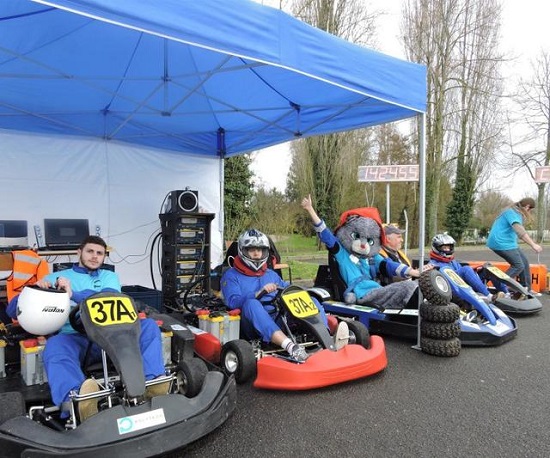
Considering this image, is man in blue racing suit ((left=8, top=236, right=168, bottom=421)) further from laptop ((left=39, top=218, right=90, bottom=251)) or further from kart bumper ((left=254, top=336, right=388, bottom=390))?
laptop ((left=39, top=218, right=90, bottom=251))

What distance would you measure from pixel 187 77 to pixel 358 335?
10.5ft

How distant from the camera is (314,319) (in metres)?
3.48

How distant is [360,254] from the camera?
5066 mm

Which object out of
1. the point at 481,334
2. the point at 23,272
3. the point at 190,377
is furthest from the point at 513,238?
the point at 23,272

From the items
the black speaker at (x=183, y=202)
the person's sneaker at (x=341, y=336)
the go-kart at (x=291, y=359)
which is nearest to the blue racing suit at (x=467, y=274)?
the go-kart at (x=291, y=359)

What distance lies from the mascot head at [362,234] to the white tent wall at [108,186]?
2.67m

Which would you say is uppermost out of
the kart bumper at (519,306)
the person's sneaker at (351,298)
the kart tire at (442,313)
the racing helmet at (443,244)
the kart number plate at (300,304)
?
the racing helmet at (443,244)

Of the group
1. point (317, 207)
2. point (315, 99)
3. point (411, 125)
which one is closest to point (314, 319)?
point (315, 99)

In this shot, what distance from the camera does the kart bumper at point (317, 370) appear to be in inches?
119

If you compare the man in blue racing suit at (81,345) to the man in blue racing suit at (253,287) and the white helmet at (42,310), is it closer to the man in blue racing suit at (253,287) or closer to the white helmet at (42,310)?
the white helmet at (42,310)

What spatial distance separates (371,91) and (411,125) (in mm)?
16142

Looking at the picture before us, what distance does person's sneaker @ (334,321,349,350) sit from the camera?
134 inches

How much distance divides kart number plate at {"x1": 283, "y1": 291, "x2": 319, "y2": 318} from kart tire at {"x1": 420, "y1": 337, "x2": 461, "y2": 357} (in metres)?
1.20

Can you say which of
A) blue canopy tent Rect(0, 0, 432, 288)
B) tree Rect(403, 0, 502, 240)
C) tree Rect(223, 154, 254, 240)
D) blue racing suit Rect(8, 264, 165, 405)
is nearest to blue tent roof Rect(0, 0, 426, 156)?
blue canopy tent Rect(0, 0, 432, 288)
